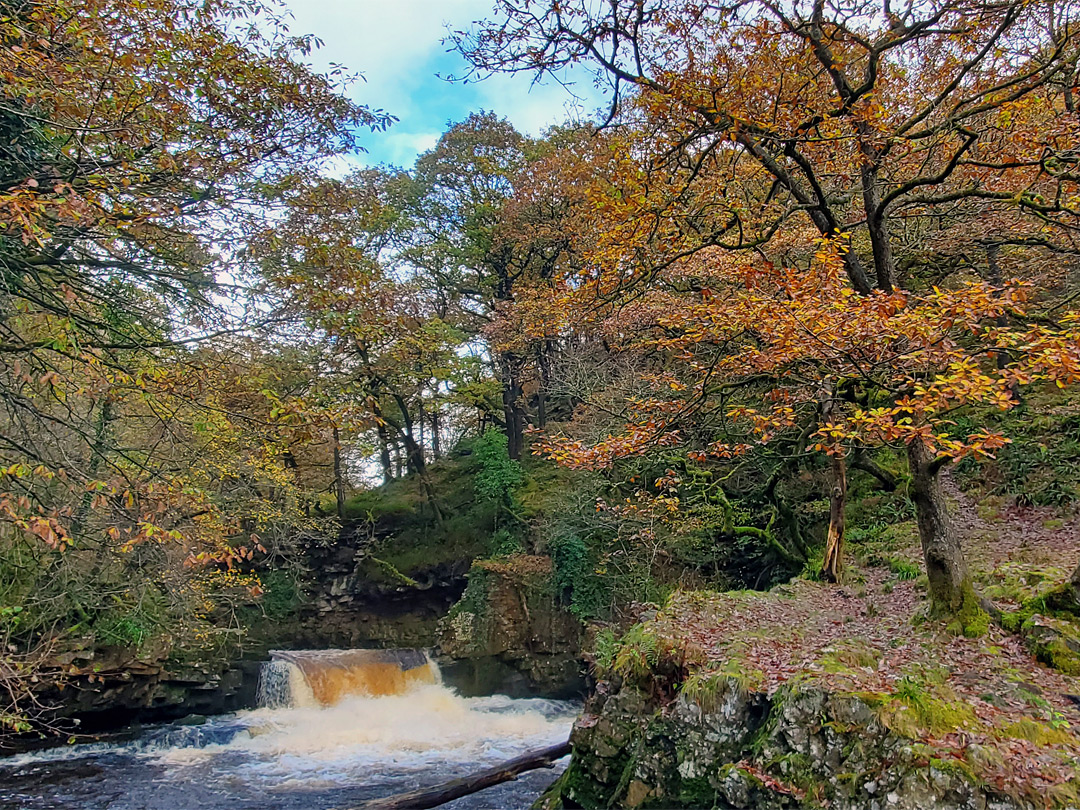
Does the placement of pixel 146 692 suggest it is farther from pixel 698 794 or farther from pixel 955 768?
pixel 955 768

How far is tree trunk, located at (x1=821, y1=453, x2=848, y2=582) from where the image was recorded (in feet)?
27.0

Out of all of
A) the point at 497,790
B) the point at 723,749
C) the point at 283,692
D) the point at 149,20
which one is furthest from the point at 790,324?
the point at 283,692

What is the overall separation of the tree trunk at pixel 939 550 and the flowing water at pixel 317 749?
636 cm

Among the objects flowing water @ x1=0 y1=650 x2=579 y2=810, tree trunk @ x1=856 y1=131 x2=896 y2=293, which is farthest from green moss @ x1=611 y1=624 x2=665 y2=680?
flowing water @ x1=0 y1=650 x2=579 y2=810

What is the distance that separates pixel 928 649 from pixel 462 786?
4792 millimetres

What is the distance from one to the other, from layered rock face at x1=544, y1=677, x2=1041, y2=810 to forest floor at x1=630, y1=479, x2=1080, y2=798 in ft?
0.42

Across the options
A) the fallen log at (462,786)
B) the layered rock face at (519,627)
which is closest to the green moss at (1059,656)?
the fallen log at (462,786)

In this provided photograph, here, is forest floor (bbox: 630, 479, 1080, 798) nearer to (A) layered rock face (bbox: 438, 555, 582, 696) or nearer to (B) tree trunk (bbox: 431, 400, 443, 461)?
(A) layered rock face (bbox: 438, 555, 582, 696)

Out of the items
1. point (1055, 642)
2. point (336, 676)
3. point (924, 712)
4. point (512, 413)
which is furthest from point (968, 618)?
point (512, 413)

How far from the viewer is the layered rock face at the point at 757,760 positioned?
3426 millimetres

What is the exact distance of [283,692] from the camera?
1297 centimetres

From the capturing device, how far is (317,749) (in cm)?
1106

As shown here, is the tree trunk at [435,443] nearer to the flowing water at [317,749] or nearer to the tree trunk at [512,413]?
the tree trunk at [512,413]

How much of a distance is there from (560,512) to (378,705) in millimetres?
5729
